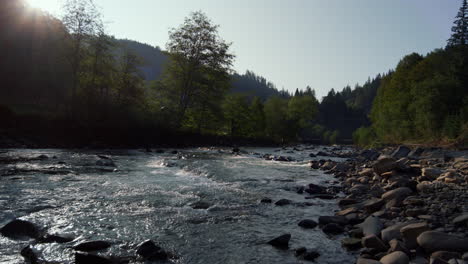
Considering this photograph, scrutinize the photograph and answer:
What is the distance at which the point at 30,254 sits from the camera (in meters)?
4.72

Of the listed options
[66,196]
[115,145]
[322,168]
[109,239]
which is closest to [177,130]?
[115,145]

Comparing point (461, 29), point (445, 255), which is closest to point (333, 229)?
point (445, 255)

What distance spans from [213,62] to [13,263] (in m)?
39.1

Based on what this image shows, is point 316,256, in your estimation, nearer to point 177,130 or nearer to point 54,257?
point 54,257

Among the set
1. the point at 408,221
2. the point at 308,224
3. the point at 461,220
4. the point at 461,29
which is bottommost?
the point at 308,224

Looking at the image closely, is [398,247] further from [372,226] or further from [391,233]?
[372,226]

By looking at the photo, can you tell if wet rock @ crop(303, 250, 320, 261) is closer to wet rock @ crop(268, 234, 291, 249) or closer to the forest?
wet rock @ crop(268, 234, 291, 249)

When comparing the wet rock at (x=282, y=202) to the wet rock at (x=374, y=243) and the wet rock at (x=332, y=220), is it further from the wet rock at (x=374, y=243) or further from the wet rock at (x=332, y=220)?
the wet rock at (x=374, y=243)

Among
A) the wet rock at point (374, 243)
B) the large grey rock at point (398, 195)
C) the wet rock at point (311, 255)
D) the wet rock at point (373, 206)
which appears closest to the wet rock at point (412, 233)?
the wet rock at point (374, 243)

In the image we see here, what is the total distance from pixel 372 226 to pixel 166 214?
476 cm

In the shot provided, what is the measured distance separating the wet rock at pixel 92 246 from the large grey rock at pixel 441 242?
5.54 metres

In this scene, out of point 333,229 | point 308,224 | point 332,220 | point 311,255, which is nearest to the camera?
point 311,255

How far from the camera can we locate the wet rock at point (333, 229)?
6422mm

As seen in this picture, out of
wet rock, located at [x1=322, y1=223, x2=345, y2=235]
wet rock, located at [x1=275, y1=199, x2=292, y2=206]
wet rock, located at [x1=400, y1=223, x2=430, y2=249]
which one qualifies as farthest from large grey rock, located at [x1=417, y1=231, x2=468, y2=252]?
wet rock, located at [x1=275, y1=199, x2=292, y2=206]
